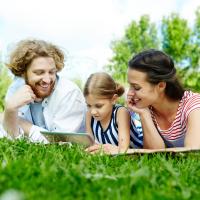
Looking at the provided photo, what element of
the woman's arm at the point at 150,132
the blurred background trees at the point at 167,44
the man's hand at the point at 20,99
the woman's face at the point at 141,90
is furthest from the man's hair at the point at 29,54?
the blurred background trees at the point at 167,44

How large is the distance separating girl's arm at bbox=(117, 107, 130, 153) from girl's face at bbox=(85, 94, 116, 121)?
14cm

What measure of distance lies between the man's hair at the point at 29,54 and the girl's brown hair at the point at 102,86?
64cm

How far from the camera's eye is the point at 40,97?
585 cm

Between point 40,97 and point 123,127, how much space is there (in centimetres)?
124

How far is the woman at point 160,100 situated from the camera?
4.87m

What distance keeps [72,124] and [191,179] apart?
3154mm

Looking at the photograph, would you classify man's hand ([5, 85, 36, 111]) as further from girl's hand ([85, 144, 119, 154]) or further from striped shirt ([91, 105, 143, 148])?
girl's hand ([85, 144, 119, 154])

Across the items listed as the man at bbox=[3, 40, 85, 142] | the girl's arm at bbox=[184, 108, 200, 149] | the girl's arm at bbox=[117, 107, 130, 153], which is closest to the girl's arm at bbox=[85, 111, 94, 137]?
the man at bbox=[3, 40, 85, 142]

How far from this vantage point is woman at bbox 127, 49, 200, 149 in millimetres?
4867

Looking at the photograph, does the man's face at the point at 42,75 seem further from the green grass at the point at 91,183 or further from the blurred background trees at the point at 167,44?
the blurred background trees at the point at 167,44

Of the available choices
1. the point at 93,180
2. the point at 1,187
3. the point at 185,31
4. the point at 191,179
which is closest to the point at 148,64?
the point at 191,179

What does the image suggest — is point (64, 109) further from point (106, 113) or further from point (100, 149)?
point (100, 149)

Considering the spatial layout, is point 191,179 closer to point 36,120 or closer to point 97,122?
point 97,122

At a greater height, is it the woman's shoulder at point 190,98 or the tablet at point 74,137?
the woman's shoulder at point 190,98
